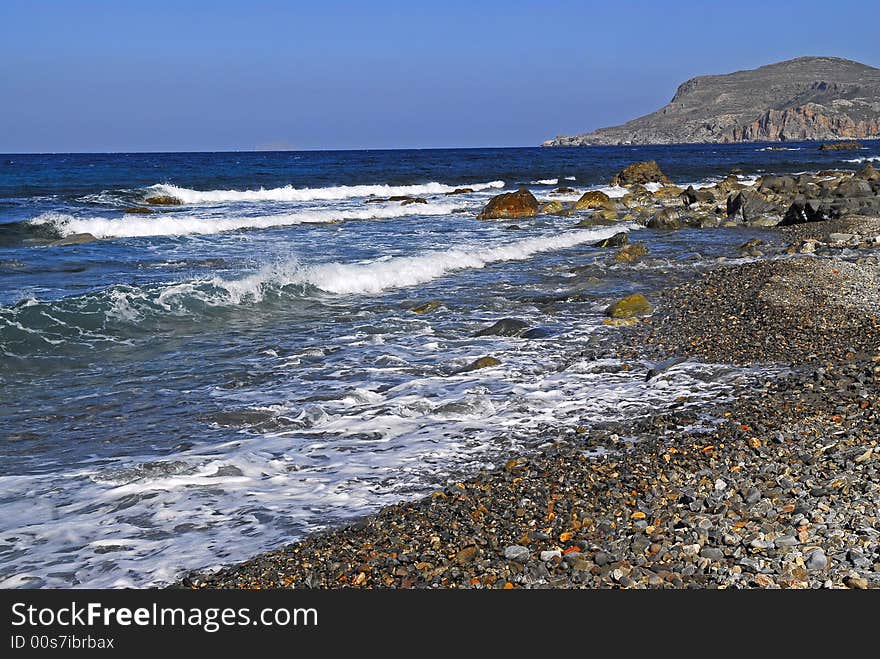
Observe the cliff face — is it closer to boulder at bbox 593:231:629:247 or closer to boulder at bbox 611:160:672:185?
boulder at bbox 611:160:672:185

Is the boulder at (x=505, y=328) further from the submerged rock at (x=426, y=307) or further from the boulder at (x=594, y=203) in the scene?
the boulder at (x=594, y=203)

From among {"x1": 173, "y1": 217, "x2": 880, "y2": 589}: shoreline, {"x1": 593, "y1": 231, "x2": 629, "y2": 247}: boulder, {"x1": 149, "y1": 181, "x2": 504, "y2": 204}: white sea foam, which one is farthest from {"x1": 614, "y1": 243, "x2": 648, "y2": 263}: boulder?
{"x1": 149, "y1": 181, "x2": 504, "y2": 204}: white sea foam

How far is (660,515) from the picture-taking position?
4559 mm

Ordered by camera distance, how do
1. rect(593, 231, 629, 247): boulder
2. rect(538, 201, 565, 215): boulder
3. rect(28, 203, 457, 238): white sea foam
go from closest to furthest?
1. rect(593, 231, 629, 247): boulder
2. rect(28, 203, 457, 238): white sea foam
3. rect(538, 201, 565, 215): boulder

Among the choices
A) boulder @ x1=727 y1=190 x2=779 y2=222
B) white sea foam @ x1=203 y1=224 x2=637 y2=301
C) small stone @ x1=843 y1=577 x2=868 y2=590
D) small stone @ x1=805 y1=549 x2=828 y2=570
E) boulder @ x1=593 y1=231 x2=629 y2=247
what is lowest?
small stone @ x1=843 y1=577 x2=868 y2=590

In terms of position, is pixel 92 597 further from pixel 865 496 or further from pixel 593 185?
pixel 593 185

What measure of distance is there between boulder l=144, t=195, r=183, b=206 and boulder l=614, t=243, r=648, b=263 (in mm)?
24482

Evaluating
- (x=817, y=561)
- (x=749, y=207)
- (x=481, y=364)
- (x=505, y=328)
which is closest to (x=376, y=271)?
(x=505, y=328)

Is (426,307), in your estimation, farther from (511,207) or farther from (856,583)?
(511,207)

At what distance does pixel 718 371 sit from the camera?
304 inches

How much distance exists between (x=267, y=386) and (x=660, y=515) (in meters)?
4.55

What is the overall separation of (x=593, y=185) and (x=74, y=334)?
3652 cm

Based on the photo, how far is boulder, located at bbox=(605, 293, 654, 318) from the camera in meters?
10.6

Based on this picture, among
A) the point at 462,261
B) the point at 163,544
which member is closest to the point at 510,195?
the point at 462,261
